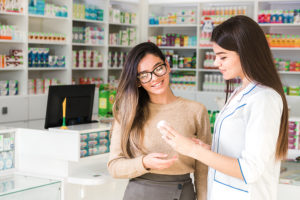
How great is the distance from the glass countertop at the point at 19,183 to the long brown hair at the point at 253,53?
57.5 inches

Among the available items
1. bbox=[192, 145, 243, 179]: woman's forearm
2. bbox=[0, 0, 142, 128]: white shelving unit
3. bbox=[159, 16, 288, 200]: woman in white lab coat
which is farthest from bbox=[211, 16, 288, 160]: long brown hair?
bbox=[0, 0, 142, 128]: white shelving unit

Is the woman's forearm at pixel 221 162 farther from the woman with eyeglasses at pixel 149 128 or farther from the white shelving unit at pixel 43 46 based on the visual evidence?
the white shelving unit at pixel 43 46

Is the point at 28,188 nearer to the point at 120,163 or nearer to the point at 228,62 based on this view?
the point at 120,163

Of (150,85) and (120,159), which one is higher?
(150,85)

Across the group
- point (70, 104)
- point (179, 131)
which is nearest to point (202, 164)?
point (179, 131)

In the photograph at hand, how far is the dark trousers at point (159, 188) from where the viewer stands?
5.51ft

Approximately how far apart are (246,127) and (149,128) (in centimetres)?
49

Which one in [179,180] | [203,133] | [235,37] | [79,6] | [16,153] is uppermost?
[79,6]

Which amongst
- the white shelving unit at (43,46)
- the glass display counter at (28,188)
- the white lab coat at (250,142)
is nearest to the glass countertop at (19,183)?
the glass display counter at (28,188)

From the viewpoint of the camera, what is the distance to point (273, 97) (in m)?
1.33

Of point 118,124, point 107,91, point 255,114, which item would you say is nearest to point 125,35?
point 107,91

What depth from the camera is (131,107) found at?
172 centimetres

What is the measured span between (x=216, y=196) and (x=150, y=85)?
496 millimetres

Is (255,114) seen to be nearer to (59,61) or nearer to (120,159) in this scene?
(120,159)
